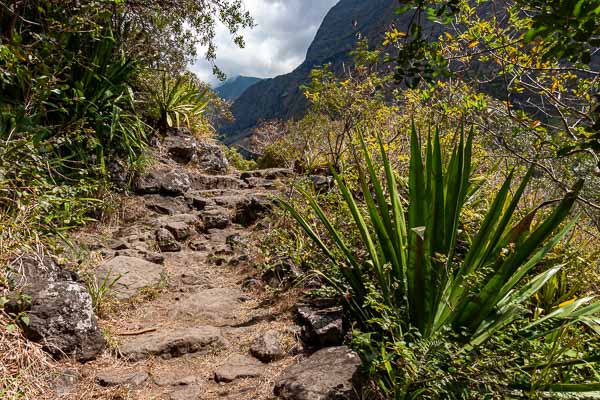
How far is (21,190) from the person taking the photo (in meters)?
2.67

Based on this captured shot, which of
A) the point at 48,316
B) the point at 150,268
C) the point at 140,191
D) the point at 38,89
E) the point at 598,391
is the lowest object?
the point at 598,391

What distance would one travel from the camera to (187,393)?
6.39 feet

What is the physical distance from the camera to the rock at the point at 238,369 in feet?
6.81

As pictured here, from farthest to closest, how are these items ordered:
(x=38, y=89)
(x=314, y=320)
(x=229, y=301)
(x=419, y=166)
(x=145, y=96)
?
(x=145, y=96)
(x=38, y=89)
(x=229, y=301)
(x=314, y=320)
(x=419, y=166)

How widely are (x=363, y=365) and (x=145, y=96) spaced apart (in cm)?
586

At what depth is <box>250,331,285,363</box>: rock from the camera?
223 cm

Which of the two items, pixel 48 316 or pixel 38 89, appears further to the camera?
pixel 38 89

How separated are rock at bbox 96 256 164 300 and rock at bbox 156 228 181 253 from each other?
66cm

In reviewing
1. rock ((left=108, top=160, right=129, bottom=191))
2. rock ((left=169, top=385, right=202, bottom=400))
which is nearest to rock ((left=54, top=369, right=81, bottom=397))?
rock ((left=169, top=385, right=202, bottom=400))

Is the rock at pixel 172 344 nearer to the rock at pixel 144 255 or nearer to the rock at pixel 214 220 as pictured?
the rock at pixel 144 255

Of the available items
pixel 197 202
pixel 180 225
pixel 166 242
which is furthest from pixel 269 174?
pixel 166 242

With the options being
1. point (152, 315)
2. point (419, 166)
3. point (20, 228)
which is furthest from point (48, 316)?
point (419, 166)

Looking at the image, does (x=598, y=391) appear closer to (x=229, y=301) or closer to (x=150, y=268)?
(x=229, y=301)

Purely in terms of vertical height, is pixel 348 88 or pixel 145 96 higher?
pixel 145 96
